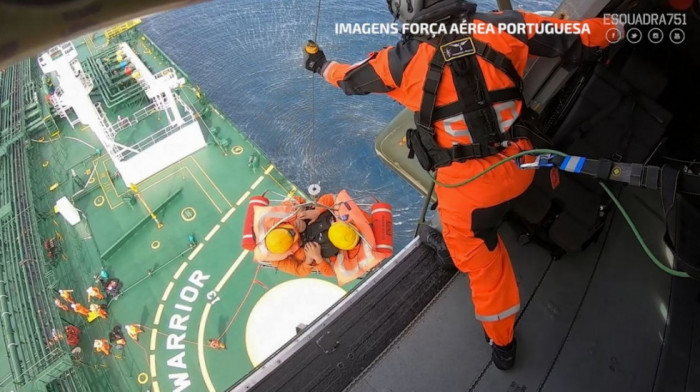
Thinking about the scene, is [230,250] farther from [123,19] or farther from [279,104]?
[123,19]

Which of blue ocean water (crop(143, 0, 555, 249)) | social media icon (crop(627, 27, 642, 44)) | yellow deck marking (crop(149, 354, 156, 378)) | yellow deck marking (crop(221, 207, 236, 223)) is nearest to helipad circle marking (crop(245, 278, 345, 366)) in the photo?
yellow deck marking (crop(149, 354, 156, 378))

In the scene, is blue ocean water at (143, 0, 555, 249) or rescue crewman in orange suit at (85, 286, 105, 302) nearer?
rescue crewman in orange suit at (85, 286, 105, 302)

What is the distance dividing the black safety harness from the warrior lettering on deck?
24.0ft

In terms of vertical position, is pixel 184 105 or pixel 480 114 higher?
pixel 480 114

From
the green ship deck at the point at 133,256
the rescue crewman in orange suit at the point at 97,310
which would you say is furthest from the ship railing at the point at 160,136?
the rescue crewman in orange suit at the point at 97,310

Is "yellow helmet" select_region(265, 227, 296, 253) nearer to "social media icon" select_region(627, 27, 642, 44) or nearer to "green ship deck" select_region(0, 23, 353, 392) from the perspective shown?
"social media icon" select_region(627, 27, 642, 44)

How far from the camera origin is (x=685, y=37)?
10.7ft

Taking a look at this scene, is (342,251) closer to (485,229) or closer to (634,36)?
(485,229)

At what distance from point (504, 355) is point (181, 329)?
7.55 meters

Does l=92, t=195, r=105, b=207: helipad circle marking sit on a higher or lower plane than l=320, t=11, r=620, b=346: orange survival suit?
lower

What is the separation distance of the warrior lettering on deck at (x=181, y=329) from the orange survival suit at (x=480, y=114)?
7123 mm

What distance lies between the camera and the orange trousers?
2.73 m

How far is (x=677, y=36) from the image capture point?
329cm

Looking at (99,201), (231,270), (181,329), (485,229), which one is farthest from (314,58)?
(99,201)
